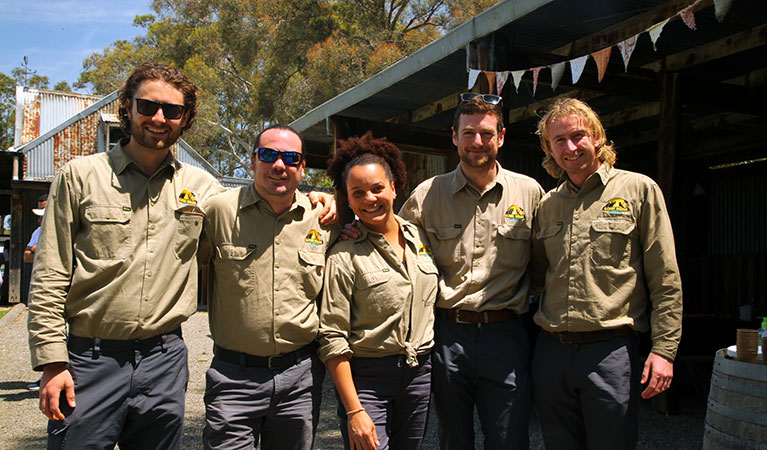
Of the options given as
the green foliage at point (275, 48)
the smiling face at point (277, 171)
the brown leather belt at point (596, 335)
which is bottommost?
the brown leather belt at point (596, 335)

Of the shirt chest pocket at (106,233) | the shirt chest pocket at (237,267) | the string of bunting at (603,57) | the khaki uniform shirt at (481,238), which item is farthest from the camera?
the string of bunting at (603,57)

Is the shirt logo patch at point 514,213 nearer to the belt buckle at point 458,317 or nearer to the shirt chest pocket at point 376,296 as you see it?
the belt buckle at point 458,317

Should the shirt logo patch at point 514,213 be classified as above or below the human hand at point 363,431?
above

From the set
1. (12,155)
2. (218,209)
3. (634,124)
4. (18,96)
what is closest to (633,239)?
(218,209)

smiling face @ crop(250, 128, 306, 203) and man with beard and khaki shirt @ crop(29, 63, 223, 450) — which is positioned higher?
smiling face @ crop(250, 128, 306, 203)

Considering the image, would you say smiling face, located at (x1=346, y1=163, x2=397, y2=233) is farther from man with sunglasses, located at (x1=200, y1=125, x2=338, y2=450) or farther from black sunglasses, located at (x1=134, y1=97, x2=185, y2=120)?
black sunglasses, located at (x1=134, y1=97, x2=185, y2=120)

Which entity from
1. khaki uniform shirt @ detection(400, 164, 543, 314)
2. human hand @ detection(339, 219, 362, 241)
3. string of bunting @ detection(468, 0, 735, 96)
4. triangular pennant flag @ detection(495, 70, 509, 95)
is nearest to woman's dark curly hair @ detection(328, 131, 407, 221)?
human hand @ detection(339, 219, 362, 241)

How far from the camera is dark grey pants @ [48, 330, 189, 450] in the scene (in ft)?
7.85

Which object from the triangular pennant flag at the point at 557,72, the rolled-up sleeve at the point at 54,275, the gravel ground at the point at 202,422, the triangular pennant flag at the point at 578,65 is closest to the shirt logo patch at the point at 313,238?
the rolled-up sleeve at the point at 54,275

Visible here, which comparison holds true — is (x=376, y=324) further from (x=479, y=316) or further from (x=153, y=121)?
(x=153, y=121)

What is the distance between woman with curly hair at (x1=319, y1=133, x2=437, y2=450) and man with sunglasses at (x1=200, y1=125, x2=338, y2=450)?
4.8 inches

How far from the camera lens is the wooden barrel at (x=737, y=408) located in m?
2.86

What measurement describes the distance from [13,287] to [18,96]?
8.55m

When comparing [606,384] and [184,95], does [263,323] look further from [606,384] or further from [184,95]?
[606,384]
